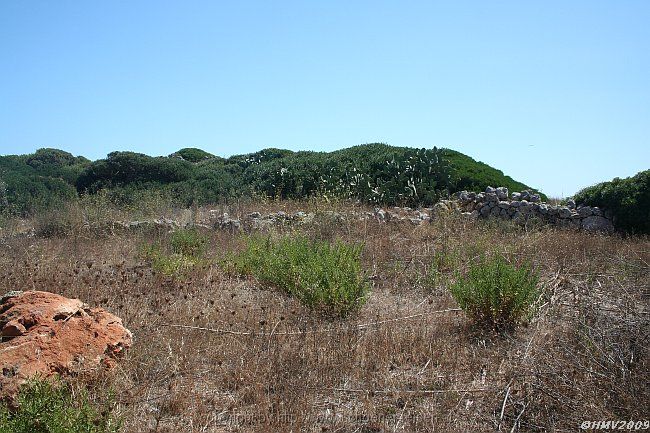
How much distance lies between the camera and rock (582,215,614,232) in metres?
11.1

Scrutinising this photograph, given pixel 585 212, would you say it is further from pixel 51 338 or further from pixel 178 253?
pixel 51 338

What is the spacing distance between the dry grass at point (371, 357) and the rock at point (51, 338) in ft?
0.56

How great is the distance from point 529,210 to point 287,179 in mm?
6981

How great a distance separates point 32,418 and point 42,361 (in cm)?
88

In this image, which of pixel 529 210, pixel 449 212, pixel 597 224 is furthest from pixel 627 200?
pixel 449 212

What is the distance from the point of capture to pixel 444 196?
13.9 m

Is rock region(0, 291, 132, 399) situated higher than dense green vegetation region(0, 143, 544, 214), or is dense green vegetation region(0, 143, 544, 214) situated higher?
dense green vegetation region(0, 143, 544, 214)

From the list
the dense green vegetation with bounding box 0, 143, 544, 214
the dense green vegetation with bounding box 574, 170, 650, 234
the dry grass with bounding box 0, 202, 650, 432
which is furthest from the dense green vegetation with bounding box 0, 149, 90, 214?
the dense green vegetation with bounding box 574, 170, 650, 234

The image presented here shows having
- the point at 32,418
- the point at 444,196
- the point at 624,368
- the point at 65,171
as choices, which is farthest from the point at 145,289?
the point at 65,171

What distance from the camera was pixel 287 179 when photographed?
15.8 m

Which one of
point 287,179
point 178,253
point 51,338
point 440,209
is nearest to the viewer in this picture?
point 51,338

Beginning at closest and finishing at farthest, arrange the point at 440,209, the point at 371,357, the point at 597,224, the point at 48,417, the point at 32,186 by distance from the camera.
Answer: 1. the point at 48,417
2. the point at 371,357
3. the point at 597,224
4. the point at 440,209
5. the point at 32,186

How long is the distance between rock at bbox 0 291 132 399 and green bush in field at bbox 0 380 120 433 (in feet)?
0.76

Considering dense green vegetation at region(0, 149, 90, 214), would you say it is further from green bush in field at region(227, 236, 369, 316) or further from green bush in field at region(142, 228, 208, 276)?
green bush in field at region(227, 236, 369, 316)
